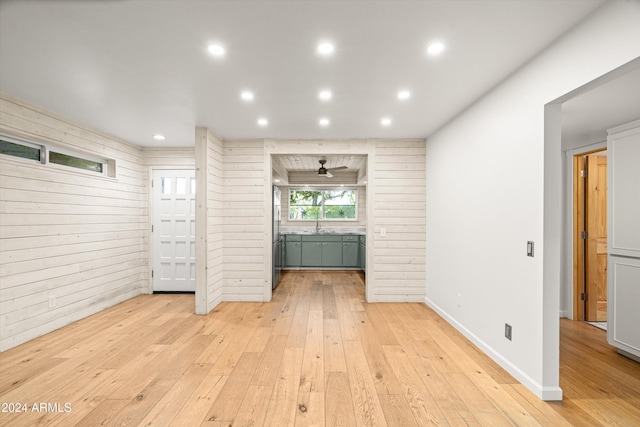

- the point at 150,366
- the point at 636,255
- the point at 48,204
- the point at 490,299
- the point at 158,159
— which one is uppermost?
the point at 158,159

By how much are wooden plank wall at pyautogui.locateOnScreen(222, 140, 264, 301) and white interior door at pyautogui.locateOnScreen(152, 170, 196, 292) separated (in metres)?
0.91

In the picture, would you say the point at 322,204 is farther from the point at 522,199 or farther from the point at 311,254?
the point at 522,199

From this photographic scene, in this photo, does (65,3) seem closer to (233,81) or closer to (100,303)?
(233,81)

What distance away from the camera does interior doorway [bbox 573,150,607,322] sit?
3744 mm

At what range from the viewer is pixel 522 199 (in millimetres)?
2301

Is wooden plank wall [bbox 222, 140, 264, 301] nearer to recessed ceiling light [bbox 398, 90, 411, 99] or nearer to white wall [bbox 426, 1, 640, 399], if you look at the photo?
recessed ceiling light [bbox 398, 90, 411, 99]

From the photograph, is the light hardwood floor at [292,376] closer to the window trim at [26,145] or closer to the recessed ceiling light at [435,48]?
the window trim at [26,145]

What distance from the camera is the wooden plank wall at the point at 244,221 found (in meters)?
4.51

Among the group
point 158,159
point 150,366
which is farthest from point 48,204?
point 150,366

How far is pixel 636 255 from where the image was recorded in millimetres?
→ 2688

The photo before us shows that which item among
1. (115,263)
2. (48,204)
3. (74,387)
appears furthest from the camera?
(115,263)

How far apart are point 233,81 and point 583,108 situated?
10.9 ft

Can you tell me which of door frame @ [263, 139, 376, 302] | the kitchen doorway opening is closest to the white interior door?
door frame @ [263, 139, 376, 302]

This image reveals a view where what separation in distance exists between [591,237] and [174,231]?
631cm
